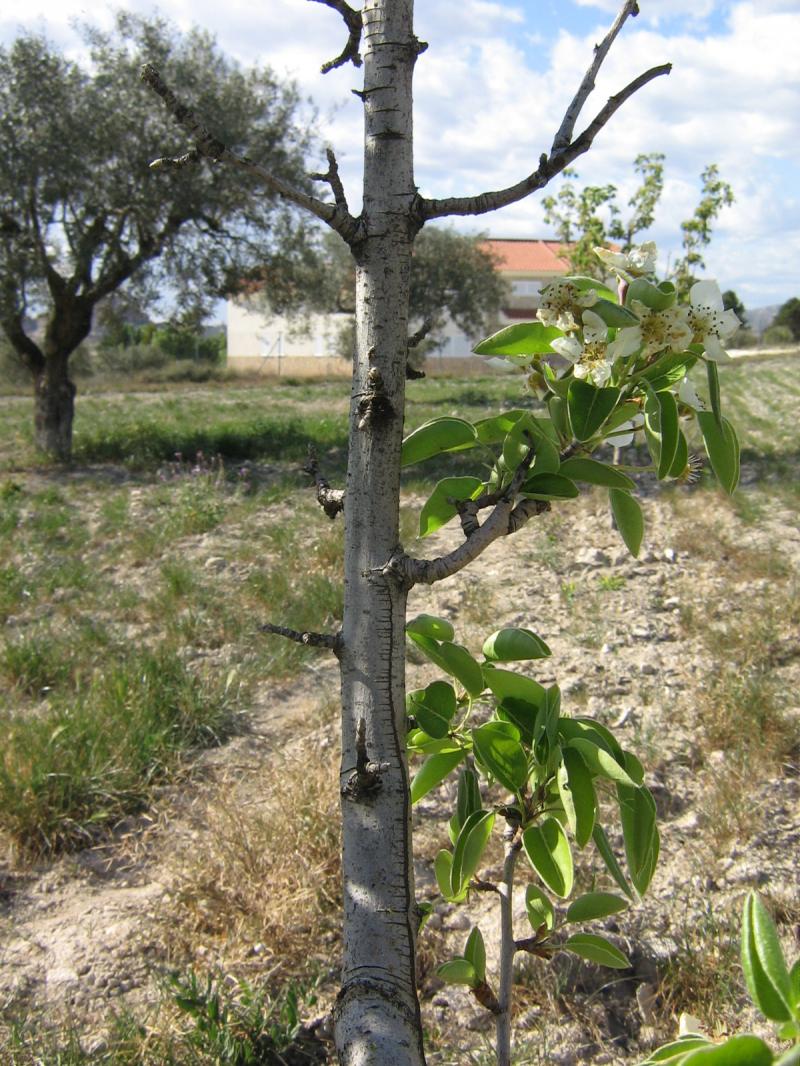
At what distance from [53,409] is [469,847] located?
10254 mm

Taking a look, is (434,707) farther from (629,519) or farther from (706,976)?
(706,976)

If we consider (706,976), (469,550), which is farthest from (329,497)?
(706,976)

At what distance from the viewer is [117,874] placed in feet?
10.4

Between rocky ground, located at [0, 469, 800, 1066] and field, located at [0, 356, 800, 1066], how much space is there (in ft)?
0.04

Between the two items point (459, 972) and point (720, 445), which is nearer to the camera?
point (720, 445)

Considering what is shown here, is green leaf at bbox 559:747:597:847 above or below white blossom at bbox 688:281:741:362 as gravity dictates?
below

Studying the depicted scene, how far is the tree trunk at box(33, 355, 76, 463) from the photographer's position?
34.6 feet

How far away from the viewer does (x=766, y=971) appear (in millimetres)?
731

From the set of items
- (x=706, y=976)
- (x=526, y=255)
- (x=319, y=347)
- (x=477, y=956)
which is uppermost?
(x=526, y=255)


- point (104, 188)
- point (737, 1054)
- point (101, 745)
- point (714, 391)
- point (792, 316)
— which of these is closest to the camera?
point (737, 1054)

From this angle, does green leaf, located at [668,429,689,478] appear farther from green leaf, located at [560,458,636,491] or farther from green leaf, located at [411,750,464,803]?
green leaf, located at [411,750,464,803]

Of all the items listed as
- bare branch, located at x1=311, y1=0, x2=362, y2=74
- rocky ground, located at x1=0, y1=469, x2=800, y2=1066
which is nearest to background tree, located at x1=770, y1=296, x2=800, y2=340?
rocky ground, located at x1=0, y1=469, x2=800, y2=1066

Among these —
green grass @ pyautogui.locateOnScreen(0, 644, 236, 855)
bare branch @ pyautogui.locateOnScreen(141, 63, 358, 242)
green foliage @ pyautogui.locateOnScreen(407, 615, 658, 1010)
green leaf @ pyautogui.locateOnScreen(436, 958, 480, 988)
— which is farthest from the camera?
green grass @ pyautogui.locateOnScreen(0, 644, 236, 855)

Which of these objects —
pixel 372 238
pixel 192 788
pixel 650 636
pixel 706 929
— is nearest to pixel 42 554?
pixel 192 788
